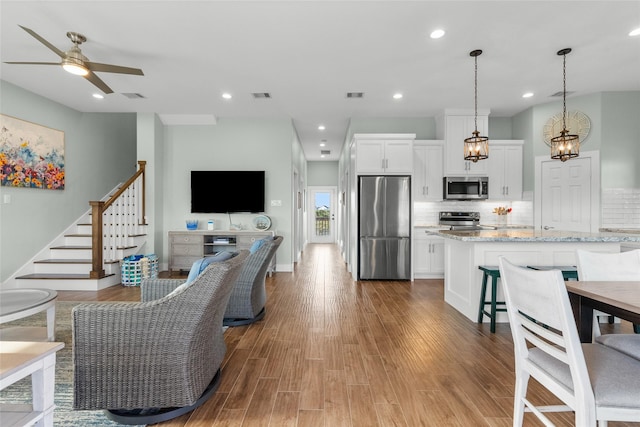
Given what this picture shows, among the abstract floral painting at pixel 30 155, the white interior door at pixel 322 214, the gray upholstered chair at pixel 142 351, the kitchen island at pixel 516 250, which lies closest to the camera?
the gray upholstered chair at pixel 142 351

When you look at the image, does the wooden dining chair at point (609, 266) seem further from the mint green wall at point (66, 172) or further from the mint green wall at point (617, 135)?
the mint green wall at point (66, 172)

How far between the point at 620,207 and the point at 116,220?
25.7 ft

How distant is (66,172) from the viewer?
5.28 metres

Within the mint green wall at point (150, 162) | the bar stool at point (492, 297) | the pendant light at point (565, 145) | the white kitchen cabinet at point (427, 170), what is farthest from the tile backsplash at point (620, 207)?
the mint green wall at point (150, 162)

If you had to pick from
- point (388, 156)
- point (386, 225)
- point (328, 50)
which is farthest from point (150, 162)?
point (386, 225)

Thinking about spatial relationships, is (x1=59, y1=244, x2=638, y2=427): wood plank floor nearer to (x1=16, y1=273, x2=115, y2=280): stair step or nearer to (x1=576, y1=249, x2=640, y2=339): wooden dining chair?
(x1=576, y1=249, x2=640, y2=339): wooden dining chair

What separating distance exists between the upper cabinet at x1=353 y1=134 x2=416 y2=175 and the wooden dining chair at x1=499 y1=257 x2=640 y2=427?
390 cm

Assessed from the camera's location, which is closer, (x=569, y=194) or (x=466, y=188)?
(x=569, y=194)

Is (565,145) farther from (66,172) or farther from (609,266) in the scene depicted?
(66,172)

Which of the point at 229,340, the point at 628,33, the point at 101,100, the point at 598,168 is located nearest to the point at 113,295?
the point at 229,340

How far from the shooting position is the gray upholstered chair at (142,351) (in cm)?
161

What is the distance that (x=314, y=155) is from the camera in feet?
32.7

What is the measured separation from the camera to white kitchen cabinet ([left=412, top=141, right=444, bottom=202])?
17.8 feet

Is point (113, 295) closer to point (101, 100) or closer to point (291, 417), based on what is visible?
point (101, 100)
